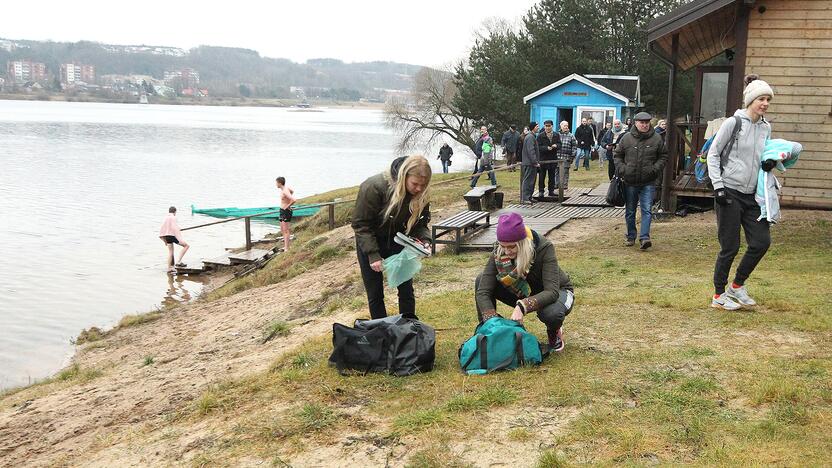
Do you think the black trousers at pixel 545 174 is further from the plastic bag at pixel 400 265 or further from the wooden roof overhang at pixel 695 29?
the plastic bag at pixel 400 265

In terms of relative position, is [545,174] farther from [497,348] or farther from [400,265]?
[497,348]

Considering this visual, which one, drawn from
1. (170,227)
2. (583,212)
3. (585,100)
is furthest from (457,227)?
(585,100)

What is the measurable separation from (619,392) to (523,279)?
3.55 feet

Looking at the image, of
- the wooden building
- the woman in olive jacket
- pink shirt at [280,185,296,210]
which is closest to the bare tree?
pink shirt at [280,185,296,210]

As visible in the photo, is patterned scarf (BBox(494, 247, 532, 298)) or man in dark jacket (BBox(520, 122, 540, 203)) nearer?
patterned scarf (BBox(494, 247, 532, 298))

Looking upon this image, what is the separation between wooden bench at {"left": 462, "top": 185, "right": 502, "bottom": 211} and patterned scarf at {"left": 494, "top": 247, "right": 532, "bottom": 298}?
8970 mm

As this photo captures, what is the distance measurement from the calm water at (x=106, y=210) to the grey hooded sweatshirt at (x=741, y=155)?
32.0 feet

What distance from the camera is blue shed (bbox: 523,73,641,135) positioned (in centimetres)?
3309

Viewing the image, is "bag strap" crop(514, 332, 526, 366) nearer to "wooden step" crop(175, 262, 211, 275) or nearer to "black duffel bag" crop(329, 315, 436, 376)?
"black duffel bag" crop(329, 315, 436, 376)

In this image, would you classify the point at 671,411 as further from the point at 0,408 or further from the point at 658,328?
the point at 0,408

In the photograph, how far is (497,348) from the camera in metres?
5.90

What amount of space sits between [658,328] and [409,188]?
2.63m

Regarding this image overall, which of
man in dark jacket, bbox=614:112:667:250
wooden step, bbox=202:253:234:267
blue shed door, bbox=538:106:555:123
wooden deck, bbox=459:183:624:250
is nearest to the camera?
man in dark jacket, bbox=614:112:667:250

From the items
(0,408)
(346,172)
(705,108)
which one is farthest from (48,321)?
(346,172)
